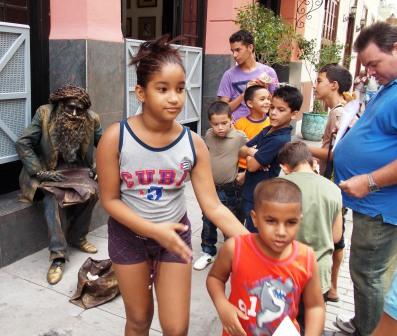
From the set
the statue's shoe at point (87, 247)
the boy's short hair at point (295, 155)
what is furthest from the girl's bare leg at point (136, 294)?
the statue's shoe at point (87, 247)

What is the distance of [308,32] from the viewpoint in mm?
11367

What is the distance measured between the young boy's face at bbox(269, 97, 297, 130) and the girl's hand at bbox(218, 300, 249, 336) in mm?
1601

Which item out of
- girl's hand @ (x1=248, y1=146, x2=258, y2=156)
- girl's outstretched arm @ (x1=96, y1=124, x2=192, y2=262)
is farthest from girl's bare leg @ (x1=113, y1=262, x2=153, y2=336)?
girl's hand @ (x1=248, y1=146, x2=258, y2=156)

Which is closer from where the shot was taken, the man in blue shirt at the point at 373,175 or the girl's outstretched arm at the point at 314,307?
the girl's outstretched arm at the point at 314,307

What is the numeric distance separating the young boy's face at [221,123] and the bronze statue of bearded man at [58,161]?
111 cm

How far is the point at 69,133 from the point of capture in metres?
3.54

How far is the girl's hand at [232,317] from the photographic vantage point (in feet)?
5.45

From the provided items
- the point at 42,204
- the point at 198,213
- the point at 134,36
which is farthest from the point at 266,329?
the point at 134,36

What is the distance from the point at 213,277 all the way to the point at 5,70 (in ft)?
9.32

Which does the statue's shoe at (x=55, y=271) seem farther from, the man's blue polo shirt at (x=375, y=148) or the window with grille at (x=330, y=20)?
the window with grille at (x=330, y=20)

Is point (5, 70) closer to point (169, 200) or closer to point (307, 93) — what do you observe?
point (169, 200)

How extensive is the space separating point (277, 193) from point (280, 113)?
4.61 ft

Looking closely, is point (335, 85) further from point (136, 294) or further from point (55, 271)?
point (55, 271)

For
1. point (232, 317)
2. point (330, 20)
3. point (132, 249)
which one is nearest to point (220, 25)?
point (132, 249)
